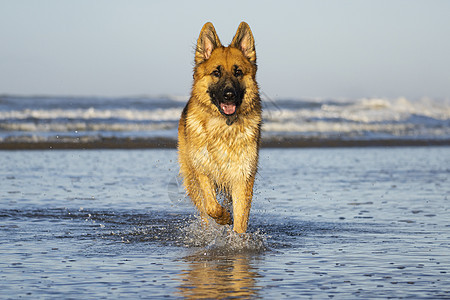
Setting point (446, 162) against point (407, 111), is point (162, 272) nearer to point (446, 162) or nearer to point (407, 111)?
point (446, 162)

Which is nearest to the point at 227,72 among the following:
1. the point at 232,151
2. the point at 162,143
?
the point at 232,151

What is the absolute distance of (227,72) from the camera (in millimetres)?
6512

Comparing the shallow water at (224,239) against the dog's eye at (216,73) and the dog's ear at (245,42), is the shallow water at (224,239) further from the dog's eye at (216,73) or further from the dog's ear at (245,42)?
the dog's ear at (245,42)

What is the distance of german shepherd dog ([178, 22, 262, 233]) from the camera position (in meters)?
6.52

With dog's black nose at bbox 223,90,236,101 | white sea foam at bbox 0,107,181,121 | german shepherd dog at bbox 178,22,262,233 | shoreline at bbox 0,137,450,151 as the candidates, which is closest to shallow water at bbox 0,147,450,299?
german shepherd dog at bbox 178,22,262,233

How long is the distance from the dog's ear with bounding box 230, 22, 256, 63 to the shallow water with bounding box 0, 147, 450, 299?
1760 mm

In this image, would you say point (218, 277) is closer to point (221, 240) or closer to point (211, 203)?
point (221, 240)

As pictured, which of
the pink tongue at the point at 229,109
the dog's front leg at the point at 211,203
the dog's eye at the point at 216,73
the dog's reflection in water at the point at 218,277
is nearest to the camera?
the dog's reflection in water at the point at 218,277

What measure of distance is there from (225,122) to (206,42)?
83 cm

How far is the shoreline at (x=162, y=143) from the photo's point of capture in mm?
19344

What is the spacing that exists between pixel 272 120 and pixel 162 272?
79.6 ft

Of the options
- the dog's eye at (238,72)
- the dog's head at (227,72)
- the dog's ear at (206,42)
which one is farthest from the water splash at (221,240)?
the dog's ear at (206,42)

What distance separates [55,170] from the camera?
42.7 ft

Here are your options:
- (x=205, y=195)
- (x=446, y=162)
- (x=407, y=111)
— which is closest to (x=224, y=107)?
(x=205, y=195)
